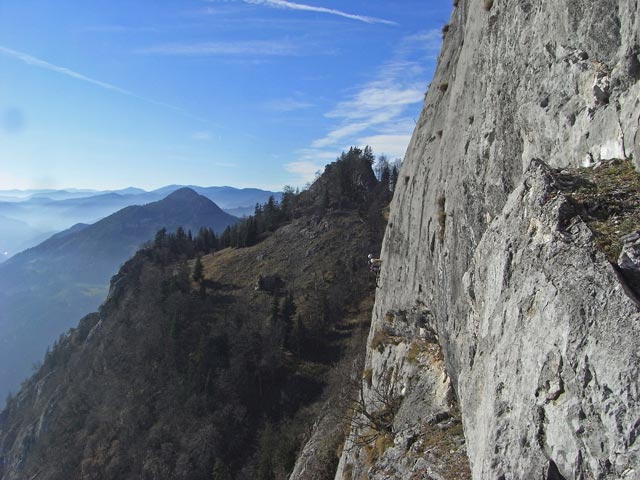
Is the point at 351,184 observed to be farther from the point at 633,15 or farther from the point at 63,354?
the point at 633,15

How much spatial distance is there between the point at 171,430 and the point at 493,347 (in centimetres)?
8838

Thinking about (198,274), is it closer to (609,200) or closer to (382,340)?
(382,340)

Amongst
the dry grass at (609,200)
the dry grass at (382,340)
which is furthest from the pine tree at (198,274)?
the dry grass at (609,200)

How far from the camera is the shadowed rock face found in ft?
23.9

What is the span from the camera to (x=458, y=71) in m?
22.1

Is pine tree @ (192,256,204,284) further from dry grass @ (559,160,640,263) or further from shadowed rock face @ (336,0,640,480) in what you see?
dry grass @ (559,160,640,263)

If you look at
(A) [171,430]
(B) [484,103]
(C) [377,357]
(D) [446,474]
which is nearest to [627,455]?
(D) [446,474]

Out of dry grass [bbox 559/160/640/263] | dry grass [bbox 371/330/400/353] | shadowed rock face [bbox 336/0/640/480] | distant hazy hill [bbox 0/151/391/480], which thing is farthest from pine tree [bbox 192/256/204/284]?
dry grass [bbox 559/160/640/263]

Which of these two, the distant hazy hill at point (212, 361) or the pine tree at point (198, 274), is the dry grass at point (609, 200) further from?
the pine tree at point (198, 274)

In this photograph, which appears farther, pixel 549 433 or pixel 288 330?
pixel 288 330

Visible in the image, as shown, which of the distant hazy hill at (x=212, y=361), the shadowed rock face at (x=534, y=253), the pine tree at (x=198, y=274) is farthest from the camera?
the pine tree at (x=198, y=274)

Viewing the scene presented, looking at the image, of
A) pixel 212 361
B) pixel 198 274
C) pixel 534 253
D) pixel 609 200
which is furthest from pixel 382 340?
pixel 198 274

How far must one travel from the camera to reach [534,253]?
383 inches

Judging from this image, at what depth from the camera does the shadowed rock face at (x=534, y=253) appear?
728 centimetres
